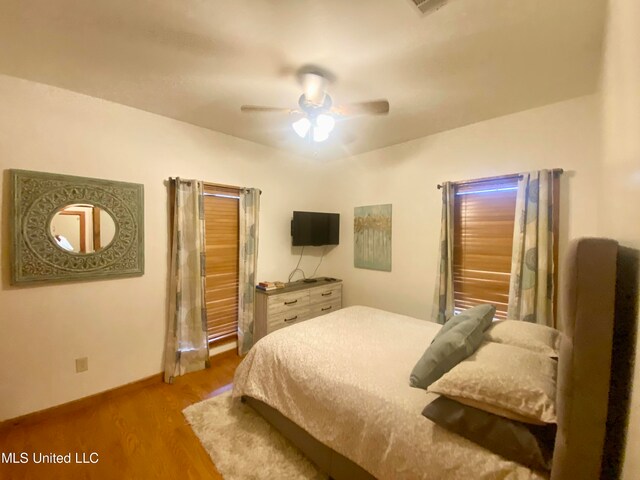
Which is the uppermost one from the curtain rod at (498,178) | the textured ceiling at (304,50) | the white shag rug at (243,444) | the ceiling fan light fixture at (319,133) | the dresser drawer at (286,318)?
the textured ceiling at (304,50)

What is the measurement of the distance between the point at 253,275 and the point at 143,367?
1.41 metres

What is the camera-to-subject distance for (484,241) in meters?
2.76

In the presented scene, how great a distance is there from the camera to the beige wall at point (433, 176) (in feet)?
7.43

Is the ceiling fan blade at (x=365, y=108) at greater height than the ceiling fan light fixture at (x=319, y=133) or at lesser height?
greater

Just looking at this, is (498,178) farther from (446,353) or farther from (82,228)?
(82,228)

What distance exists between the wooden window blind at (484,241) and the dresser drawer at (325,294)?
5.34ft

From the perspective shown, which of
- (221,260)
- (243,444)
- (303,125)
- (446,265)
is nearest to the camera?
(243,444)

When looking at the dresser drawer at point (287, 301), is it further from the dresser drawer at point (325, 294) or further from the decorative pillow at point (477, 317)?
the decorative pillow at point (477, 317)

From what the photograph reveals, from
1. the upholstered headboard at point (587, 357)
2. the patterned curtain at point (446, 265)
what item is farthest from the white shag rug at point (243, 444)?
the patterned curtain at point (446, 265)

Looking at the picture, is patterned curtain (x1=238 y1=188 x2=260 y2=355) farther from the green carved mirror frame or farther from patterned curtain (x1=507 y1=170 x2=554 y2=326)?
patterned curtain (x1=507 y1=170 x2=554 y2=326)

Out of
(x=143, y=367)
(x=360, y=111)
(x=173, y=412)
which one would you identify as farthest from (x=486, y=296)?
(x=143, y=367)

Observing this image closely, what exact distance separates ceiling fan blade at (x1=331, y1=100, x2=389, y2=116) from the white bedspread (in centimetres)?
173

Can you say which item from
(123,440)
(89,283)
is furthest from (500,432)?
(89,283)

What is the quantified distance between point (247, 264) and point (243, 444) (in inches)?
73.1
